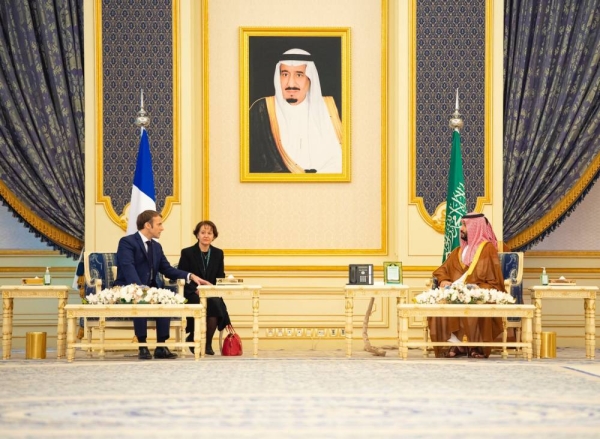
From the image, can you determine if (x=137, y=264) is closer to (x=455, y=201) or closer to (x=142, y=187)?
(x=142, y=187)

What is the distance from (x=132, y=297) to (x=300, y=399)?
301 cm

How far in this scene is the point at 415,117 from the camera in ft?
32.8

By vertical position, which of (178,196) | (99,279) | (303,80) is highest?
(303,80)

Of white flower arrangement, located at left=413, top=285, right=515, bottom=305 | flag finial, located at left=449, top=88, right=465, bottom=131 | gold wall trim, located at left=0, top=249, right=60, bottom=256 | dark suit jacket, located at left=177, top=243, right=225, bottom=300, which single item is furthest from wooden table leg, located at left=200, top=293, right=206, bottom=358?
flag finial, located at left=449, top=88, right=465, bottom=131

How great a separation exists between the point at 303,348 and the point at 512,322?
224 cm

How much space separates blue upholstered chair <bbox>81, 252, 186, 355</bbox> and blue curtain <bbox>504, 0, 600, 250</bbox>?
348cm

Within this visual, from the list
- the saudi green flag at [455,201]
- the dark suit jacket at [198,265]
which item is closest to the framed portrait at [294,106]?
the saudi green flag at [455,201]

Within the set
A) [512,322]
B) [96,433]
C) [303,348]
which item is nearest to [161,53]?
[303,348]

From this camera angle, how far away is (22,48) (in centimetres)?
1012

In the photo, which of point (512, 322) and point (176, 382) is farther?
point (512, 322)

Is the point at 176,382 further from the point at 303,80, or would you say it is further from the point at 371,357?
the point at 303,80

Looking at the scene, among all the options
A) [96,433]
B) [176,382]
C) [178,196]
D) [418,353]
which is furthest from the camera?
[178,196]

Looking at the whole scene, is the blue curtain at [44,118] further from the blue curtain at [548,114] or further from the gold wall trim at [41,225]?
the blue curtain at [548,114]

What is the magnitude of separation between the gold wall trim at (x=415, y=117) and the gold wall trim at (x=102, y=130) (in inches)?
89.6
